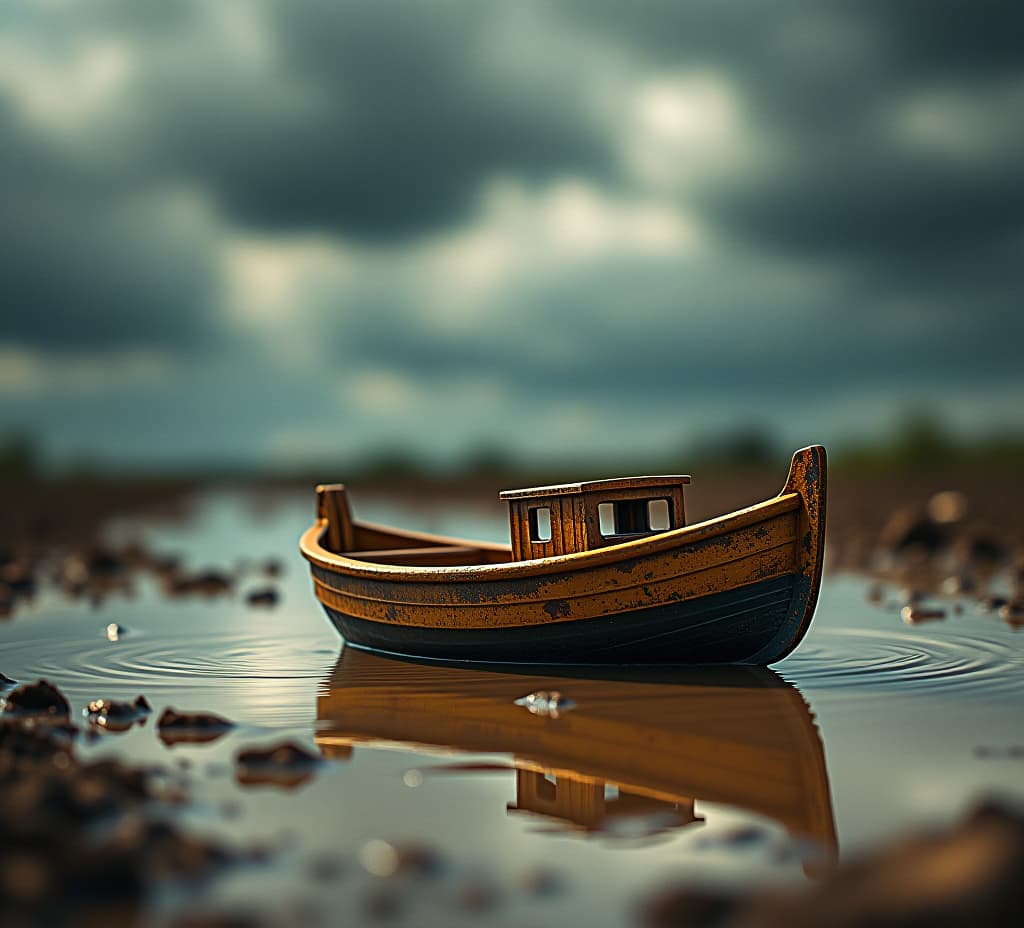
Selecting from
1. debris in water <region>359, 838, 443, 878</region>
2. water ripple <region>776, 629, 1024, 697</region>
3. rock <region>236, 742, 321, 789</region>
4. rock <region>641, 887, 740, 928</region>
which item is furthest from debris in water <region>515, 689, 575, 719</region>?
rock <region>641, 887, 740, 928</region>

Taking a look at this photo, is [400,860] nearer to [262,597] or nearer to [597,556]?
[597,556]

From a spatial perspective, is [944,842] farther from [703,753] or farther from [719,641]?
[719,641]

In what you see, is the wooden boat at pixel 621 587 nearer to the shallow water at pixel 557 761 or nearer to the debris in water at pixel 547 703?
the shallow water at pixel 557 761

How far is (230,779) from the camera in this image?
6.92 m

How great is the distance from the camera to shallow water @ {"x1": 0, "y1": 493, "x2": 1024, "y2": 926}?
5.30 m

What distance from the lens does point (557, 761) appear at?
7629 mm

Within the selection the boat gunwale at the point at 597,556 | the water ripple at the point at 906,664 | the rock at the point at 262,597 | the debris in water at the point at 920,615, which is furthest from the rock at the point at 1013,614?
the rock at the point at 262,597

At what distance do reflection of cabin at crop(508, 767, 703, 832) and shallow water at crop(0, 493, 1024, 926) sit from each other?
20 millimetres

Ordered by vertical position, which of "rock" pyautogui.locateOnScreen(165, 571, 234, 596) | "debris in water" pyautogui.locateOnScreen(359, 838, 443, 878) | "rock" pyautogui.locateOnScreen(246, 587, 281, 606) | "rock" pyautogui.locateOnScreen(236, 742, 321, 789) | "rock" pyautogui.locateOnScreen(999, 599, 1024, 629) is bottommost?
"debris in water" pyautogui.locateOnScreen(359, 838, 443, 878)

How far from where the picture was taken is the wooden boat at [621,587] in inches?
397

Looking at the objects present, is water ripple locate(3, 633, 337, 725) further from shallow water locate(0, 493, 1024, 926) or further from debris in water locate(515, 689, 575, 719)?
debris in water locate(515, 689, 575, 719)

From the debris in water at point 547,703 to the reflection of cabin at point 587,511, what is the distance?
7.36 ft

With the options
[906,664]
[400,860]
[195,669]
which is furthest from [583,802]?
[195,669]

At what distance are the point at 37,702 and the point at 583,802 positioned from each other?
4852 millimetres
